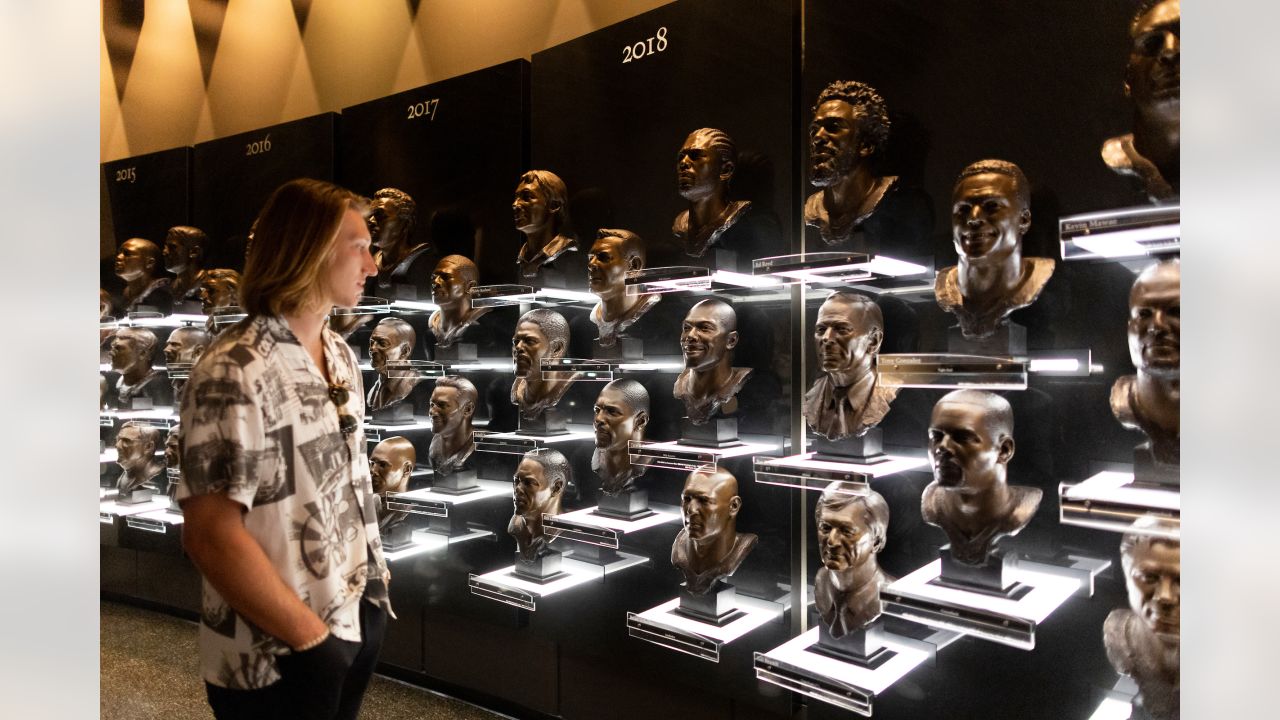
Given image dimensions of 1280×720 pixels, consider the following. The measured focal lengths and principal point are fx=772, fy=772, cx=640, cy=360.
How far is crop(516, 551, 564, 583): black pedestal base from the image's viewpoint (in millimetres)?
3750

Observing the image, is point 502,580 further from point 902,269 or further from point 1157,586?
point 1157,586

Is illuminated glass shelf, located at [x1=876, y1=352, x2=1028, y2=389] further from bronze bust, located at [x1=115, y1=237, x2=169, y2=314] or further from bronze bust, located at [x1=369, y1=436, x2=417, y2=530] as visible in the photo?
bronze bust, located at [x1=115, y1=237, x2=169, y2=314]

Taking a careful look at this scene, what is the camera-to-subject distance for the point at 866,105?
2.78 m

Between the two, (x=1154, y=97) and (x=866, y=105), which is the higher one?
(x=866, y=105)

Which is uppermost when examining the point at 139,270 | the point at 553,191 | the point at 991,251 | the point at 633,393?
the point at 553,191

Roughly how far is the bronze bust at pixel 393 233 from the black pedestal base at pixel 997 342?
3124mm

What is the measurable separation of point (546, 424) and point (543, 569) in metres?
0.71

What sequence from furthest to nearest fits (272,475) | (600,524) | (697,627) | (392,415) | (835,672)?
(392,415), (600,524), (697,627), (835,672), (272,475)

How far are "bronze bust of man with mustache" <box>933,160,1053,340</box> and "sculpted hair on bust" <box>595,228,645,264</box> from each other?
4.82 ft

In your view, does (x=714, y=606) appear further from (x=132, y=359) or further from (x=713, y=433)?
(x=132, y=359)

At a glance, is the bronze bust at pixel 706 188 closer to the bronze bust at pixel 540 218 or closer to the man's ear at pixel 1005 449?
the bronze bust at pixel 540 218

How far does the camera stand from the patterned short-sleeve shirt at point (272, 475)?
1.59 m

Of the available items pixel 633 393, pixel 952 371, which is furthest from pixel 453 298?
pixel 952 371

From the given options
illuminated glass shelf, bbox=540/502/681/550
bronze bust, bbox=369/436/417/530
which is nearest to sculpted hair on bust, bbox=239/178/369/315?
illuminated glass shelf, bbox=540/502/681/550
